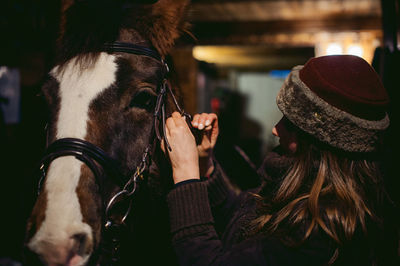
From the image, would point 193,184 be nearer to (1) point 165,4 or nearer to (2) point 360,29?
(1) point 165,4

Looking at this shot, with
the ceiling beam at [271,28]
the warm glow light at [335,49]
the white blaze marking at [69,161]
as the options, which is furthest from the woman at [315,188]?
the warm glow light at [335,49]

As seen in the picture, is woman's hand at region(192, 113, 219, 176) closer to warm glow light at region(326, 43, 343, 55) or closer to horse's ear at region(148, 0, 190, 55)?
horse's ear at region(148, 0, 190, 55)

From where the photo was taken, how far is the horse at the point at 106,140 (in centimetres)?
106

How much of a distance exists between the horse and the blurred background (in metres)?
0.25

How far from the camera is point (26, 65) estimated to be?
302 cm

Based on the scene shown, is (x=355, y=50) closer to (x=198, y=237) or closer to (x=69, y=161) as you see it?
(x=198, y=237)

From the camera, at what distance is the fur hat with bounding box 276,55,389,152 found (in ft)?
3.47

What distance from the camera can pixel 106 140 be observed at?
1273 millimetres

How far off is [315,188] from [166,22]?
1155 millimetres

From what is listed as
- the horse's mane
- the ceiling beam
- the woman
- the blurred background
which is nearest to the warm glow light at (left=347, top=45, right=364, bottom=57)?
the blurred background

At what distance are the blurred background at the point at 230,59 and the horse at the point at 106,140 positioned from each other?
9.7 inches

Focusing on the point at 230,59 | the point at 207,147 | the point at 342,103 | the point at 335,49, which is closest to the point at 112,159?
the point at 207,147

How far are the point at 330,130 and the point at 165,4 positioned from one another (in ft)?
3.73

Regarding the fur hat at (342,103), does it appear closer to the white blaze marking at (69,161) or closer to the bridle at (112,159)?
the bridle at (112,159)
